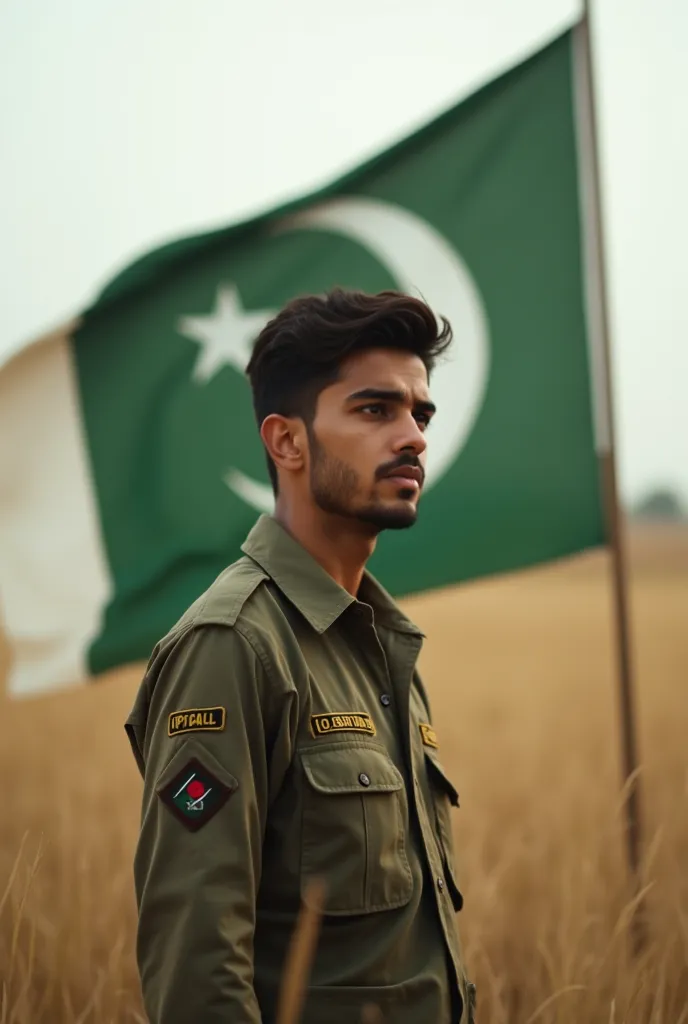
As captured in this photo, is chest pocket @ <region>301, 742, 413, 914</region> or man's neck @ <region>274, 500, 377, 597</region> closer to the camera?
chest pocket @ <region>301, 742, 413, 914</region>

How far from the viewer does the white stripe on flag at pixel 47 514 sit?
3.01 meters

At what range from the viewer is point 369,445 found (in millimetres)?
1641

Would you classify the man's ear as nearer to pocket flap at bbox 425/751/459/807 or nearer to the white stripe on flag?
pocket flap at bbox 425/751/459/807

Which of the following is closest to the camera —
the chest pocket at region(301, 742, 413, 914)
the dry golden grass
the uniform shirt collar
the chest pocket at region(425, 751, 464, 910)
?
the chest pocket at region(301, 742, 413, 914)

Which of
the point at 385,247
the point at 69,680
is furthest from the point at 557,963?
the point at 385,247

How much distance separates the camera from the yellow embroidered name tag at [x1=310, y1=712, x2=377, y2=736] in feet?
4.75

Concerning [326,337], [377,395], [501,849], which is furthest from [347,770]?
[501,849]

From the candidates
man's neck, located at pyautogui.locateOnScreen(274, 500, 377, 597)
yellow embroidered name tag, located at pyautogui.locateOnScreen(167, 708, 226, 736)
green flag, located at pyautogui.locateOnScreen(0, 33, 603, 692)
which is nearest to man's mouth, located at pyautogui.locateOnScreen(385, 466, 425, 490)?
man's neck, located at pyautogui.locateOnScreen(274, 500, 377, 597)

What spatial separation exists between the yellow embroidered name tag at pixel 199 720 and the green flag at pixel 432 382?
1705mm

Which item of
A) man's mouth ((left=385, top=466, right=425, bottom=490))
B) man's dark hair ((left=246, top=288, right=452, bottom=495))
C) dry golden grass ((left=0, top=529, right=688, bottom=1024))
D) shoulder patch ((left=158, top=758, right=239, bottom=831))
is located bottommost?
dry golden grass ((left=0, top=529, right=688, bottom=1024))

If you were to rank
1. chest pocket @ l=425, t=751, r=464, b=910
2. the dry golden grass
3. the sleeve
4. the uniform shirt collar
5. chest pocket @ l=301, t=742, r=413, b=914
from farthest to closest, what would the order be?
the dry golden grass, chest pocket @ l=425, t=751, r=464, b=910, the uniform shirt collar, chest pocket @ l=301, t=742, r=413, b=914, the sleeve

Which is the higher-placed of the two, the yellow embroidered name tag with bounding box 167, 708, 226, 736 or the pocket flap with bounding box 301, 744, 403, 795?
the yellow embroidered name tag with bounding box 167, 708, 226, 736

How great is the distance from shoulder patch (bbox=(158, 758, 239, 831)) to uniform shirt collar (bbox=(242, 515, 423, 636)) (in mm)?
314

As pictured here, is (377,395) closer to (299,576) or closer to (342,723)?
(299,576)
